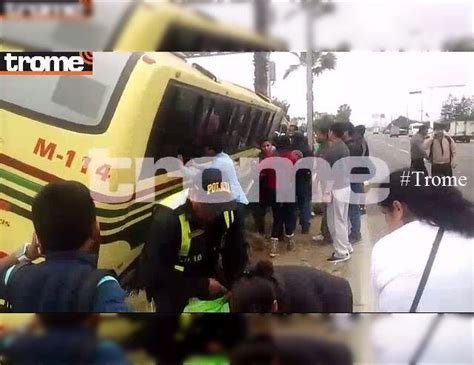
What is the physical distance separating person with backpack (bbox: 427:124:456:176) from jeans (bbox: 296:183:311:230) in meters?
0.57

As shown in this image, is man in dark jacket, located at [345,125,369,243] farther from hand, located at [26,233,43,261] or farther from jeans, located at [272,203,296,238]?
hand, located at [26,233,43,261]

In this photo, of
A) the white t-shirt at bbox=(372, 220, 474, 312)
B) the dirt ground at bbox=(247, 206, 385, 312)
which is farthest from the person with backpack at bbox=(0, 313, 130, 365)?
the white t-shirt at bbox=(372, 220, 474, 312)

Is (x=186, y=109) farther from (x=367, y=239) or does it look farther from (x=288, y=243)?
(x=367, y=239)

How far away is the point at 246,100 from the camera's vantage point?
3.71 metres

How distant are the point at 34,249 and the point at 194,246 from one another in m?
0.70

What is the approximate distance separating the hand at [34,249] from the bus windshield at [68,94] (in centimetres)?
52

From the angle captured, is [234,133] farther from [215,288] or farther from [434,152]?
[434,152]

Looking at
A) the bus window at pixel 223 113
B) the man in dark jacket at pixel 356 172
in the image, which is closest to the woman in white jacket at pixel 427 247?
the man in dark jacket at pixel 356 172

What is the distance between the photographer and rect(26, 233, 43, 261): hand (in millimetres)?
3682

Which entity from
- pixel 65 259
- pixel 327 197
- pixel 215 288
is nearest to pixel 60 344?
pixel 65 259

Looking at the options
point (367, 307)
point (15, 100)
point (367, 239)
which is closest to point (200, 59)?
point (15, 100)

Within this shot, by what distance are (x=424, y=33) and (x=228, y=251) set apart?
4.22ft

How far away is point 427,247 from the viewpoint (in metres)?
3.70

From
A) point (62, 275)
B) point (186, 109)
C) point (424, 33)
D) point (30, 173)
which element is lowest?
point (62, 275)
